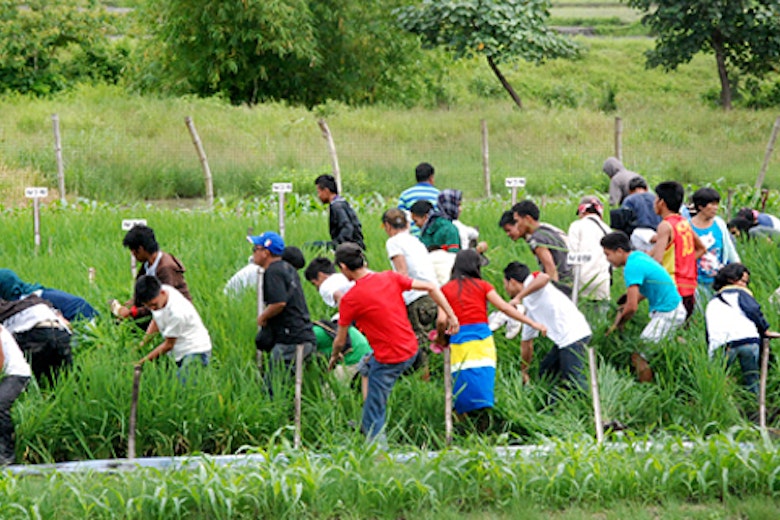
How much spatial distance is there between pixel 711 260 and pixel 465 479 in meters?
4.11

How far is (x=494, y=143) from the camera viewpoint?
22219 mm

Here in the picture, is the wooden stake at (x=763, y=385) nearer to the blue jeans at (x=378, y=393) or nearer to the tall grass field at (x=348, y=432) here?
the tall grass field at (x=348, y=432)

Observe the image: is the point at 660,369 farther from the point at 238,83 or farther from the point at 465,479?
the point at 238,83

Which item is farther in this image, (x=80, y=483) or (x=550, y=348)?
(x=550, y=348)

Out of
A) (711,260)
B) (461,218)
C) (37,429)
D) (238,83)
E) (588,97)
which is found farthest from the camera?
(588,97)

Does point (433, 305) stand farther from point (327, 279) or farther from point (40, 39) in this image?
point (40, 39)

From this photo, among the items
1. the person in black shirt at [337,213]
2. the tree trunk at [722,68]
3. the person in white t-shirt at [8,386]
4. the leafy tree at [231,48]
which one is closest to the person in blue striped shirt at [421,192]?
the person in black shirt at [337,213]

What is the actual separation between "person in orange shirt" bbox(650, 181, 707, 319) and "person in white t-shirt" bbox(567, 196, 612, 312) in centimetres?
52

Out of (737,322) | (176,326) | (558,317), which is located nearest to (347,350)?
(176,326)

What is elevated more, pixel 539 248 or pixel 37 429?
pixel 539 248

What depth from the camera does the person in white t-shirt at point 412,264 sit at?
897 centimetres

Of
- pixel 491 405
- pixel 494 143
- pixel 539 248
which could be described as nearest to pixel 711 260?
pixel 539 248

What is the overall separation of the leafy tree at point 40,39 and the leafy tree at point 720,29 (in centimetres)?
1542

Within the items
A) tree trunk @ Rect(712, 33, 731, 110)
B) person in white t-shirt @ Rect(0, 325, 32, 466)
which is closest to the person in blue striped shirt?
person in white t-shirt @ Rect(0, 325, 32, 466)
